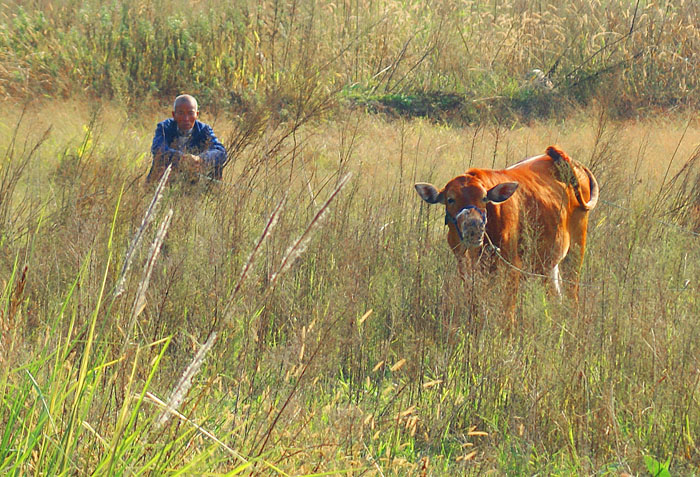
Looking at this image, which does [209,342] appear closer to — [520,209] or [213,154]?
[520,209]

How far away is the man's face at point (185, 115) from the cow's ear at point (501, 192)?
147 inches

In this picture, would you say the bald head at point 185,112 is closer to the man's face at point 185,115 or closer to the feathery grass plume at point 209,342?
the man's face at point 185,115

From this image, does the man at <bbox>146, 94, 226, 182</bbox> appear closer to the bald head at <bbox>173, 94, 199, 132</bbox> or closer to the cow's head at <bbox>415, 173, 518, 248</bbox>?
the bald head at <bbox>173, 94, 199, 132</bbox>

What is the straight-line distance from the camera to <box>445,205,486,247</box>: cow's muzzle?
467cm

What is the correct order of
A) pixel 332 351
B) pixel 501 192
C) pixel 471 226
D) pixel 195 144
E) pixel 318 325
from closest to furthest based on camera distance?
1. pixel 318 325
2. pixel 332 351
3. pixel 471 226
4. pixel 501 192
5. pixel 195 144

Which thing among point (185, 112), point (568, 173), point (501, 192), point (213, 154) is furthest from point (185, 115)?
point (501, 192)

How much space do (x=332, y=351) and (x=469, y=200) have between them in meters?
1.49

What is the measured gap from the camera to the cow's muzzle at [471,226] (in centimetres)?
467

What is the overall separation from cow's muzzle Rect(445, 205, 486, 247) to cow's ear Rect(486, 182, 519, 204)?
0.41 feet

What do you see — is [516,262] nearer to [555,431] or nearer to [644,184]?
[555,431]

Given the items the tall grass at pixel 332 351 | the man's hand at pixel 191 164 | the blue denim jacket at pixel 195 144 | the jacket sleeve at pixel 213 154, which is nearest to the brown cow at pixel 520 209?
the tall grass at pixel 332 351

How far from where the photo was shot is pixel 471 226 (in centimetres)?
467

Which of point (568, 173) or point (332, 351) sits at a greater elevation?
point (568, 173)

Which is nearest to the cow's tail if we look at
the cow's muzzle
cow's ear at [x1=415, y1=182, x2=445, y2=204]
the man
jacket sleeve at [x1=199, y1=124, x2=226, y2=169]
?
cow's ear at [x1=415, y1=182, x2=445, y2=204]
